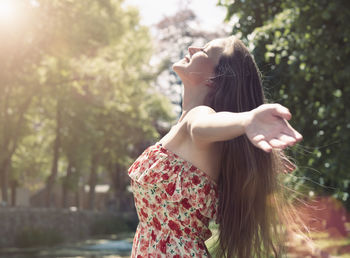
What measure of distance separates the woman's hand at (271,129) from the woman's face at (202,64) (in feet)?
3.39

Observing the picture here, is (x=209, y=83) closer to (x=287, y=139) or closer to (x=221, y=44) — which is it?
(x=221, y=44)

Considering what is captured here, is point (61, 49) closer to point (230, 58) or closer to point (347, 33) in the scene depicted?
point (347, 33)

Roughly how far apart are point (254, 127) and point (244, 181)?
834mm

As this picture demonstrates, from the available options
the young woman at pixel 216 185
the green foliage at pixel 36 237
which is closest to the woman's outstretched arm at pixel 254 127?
the young woman at pixel 216 185

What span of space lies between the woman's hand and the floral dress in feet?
2.61

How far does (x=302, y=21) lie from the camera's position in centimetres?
1116

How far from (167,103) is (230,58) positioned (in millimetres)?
35658

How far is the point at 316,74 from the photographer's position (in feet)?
37.0

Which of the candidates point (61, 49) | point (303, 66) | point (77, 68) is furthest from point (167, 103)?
point (303, 66)

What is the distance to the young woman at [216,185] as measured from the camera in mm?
2838

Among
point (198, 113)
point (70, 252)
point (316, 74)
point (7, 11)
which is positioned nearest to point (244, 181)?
point (198, 113)

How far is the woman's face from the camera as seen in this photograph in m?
3.11

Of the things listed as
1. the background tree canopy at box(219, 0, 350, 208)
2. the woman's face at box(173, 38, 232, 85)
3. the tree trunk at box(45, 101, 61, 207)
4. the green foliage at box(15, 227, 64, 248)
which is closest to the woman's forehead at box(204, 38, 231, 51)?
the woman's face at box(173, 38, 232, 85)

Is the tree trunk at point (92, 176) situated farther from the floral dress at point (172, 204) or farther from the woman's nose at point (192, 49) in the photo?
the floral dress at point (172, 204)
